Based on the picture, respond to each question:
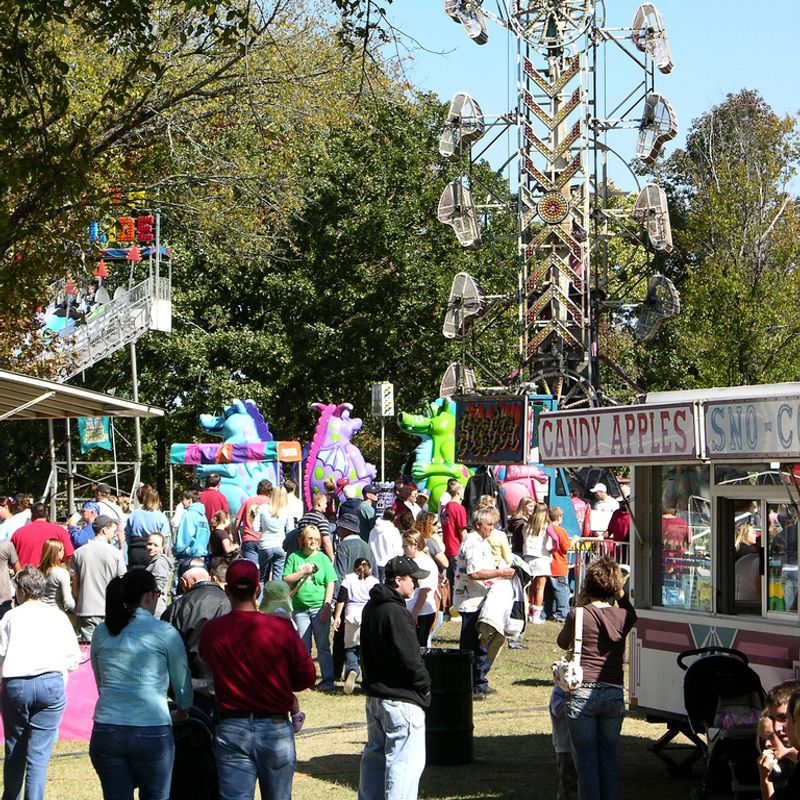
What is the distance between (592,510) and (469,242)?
12.9 metres

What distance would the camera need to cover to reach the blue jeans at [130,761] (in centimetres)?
662

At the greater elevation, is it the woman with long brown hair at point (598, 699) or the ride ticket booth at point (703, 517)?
the ride ticket booth at point (703, 517)


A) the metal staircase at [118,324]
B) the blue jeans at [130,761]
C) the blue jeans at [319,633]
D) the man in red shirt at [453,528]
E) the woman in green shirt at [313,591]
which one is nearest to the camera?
the blue jeans at [130,761]

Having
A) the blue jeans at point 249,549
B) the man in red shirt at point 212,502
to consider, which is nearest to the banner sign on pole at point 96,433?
the man in red shirt at point 212,502

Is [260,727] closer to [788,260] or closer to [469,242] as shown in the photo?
[469,242]

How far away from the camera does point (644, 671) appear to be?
31.9 ft

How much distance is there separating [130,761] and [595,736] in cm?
268

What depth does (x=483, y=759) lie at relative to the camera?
10.5 m

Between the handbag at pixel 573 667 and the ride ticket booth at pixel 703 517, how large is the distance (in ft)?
4.03

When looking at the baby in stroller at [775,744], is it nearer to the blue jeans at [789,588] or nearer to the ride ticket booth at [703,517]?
the ride ticket booth at [703,517]

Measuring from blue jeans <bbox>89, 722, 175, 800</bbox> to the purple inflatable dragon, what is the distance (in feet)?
70.8

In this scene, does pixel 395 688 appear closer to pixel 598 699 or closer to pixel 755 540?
pixel 598 699

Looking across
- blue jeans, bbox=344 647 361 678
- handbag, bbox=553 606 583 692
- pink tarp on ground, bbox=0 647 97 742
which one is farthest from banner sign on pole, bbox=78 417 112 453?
handbag, bbox=553 606 583 692

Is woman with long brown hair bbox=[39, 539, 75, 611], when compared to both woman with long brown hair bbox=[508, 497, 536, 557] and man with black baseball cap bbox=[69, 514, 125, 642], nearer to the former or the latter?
man with black baseball cap bbox=[69, 514, 125, 642]
